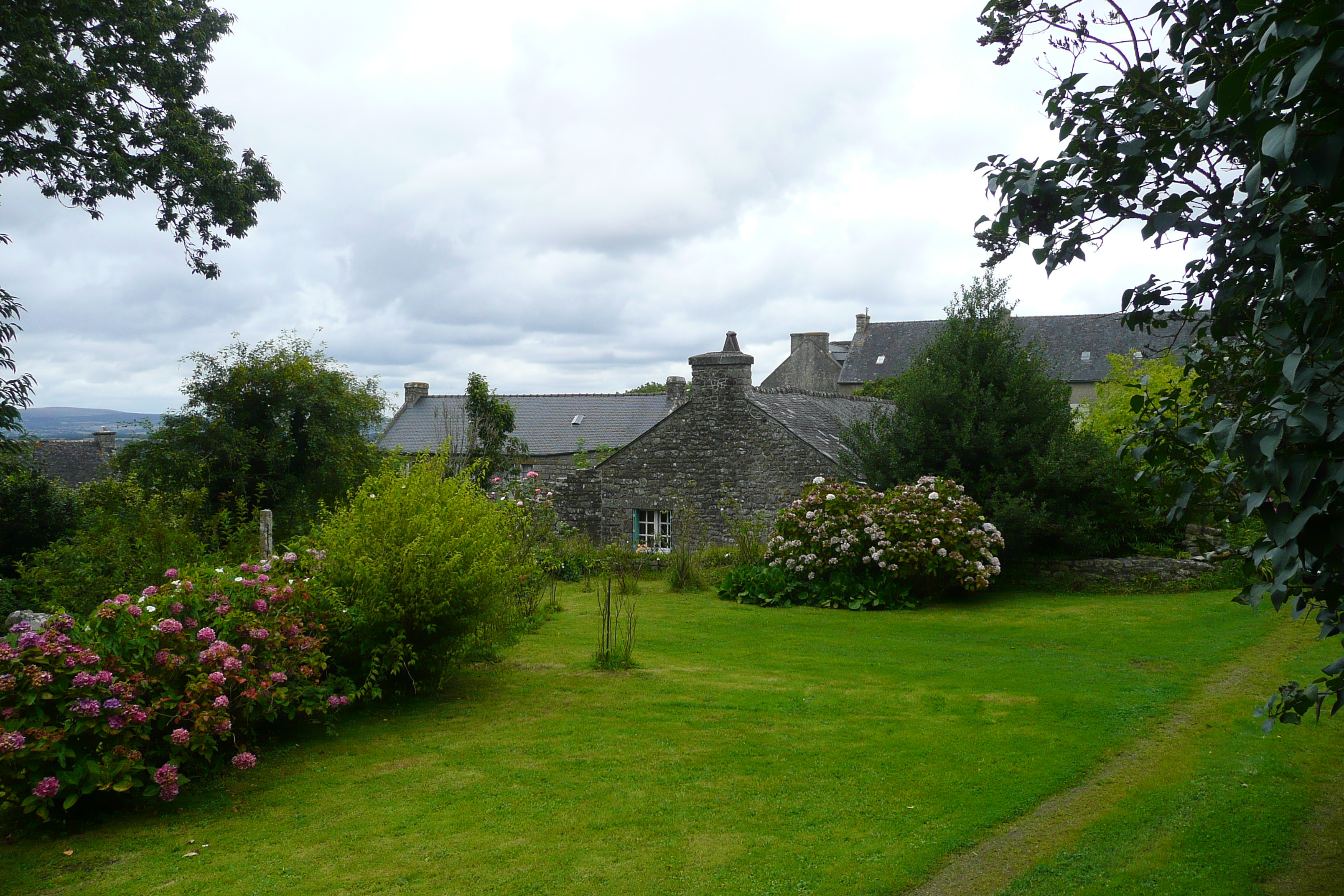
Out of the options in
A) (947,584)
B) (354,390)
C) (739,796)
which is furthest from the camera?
(354,390)

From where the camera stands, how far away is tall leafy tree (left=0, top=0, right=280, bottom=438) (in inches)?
513

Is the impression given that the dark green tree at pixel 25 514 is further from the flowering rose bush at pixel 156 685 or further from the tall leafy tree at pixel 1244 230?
the tall leafy tree at pixel 1244 230

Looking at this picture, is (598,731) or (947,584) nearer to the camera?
(598,731)

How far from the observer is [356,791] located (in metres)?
6.09

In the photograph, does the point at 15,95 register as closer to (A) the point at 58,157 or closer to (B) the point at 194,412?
(A) the point at 58,157

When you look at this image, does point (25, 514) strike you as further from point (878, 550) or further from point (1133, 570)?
point (1133, 570)

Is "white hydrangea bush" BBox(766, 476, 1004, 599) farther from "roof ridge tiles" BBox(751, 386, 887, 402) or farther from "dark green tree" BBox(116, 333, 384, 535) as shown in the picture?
"dark green tree" BBox(116, 333, 384, 535)

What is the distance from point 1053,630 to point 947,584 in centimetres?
291

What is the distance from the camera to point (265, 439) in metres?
20.7

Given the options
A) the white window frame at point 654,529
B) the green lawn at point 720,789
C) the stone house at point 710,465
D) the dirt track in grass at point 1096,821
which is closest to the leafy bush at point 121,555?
the green lawn at point 720,789

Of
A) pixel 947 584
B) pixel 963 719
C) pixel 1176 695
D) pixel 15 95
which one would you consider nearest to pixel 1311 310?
pixel 963 719

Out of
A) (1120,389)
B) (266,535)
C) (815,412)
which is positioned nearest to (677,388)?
(815,412)

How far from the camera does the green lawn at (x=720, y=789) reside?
15.7ft

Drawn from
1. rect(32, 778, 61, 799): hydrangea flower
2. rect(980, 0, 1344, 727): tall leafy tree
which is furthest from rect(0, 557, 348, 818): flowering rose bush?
rect(980, 0, 1344, 727): tall leafy tree
